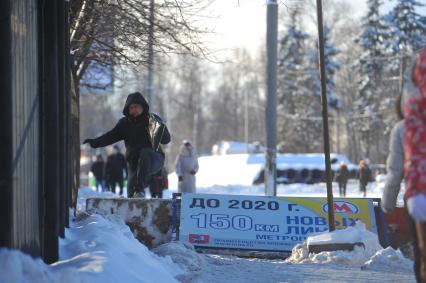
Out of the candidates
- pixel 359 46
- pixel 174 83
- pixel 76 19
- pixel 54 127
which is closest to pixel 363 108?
pixel 359 46

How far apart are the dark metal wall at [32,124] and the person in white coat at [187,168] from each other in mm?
10870

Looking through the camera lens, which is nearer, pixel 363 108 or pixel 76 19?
pixel 76 19

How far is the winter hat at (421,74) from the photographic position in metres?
4.26

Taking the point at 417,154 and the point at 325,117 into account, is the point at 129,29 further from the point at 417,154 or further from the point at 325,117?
the point at 417,154

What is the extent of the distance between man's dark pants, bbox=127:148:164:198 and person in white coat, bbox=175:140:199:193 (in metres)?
7.53

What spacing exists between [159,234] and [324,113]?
2.77 m

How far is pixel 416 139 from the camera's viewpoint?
13.8 ft

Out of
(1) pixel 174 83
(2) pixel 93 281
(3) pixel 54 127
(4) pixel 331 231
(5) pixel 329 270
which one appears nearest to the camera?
(2) pixel 93 281

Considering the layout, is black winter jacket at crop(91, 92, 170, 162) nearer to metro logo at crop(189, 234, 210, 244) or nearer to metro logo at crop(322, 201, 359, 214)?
metro logo at crop(189, 234, 210, 244)

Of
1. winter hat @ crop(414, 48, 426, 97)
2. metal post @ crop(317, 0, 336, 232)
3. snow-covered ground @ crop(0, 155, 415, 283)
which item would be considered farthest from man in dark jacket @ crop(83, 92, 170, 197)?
winter hat @ crop(414, 48, 426, 97)

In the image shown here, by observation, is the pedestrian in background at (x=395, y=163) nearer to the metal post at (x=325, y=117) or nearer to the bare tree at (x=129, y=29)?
the metal post at (x=325, y=117)

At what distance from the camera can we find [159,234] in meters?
9.70

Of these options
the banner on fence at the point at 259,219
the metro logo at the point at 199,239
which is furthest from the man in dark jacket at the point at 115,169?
the metro logo at the point at 199,239

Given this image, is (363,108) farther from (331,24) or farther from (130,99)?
(130,99)
